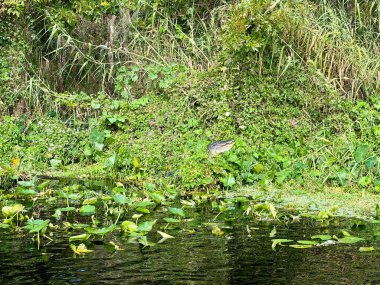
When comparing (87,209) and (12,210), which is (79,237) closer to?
(12,210)

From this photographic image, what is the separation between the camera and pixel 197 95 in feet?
30.6

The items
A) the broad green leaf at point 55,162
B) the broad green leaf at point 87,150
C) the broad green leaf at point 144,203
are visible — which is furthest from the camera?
the broad green leaf at point 87,150

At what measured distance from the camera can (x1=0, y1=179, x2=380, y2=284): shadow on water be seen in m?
4.64

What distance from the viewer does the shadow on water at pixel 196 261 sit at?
183 inches

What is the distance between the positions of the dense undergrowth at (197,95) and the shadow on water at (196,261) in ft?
7.11

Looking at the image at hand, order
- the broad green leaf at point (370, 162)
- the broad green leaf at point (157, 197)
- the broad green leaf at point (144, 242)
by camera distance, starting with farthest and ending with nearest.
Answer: the broad green leaf at point (370, 162), the broad green leaf at point (157, 197), the broad green leaf at point (144, 242)

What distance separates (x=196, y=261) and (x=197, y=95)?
14.7 feet

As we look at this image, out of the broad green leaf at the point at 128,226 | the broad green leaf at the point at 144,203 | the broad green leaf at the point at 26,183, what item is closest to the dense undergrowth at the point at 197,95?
the broad green leaf at the point at 26,183

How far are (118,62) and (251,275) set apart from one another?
5.94 m

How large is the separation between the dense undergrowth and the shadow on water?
2.17m

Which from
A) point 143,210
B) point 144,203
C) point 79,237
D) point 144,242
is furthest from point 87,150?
point 144,242

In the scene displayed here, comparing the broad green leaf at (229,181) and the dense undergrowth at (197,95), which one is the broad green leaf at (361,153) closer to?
the dense undergrowth at (197,95)

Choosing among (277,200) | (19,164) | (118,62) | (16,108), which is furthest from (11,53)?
(277,200)

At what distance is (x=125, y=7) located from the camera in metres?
10.9
